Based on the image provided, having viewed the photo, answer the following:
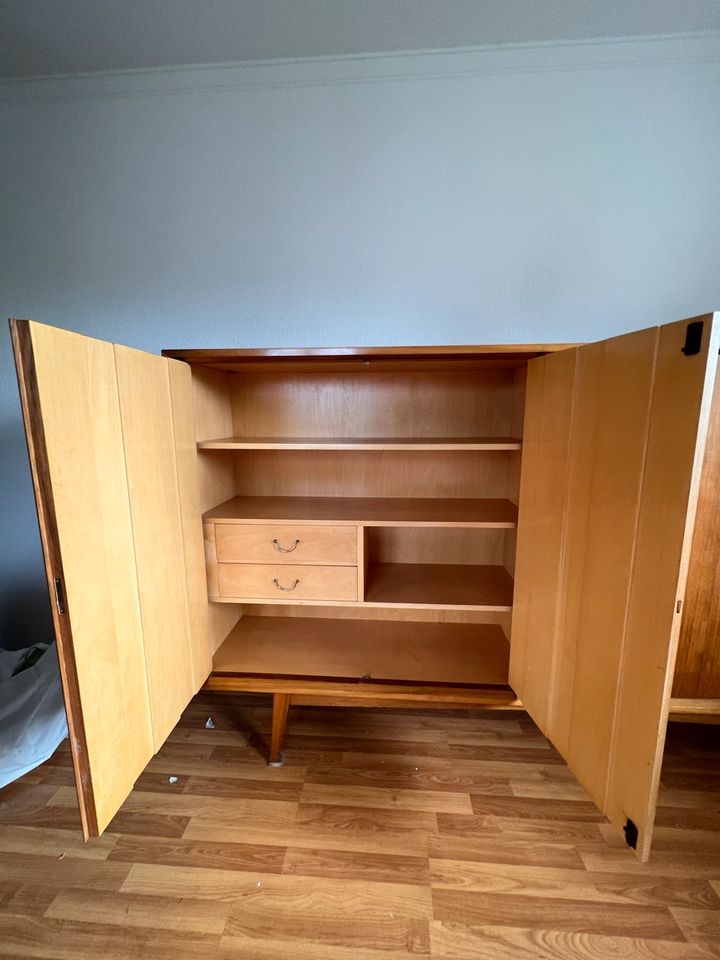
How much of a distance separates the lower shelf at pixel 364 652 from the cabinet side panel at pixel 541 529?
0.71 ft

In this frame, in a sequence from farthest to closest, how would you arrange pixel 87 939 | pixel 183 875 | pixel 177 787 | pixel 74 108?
pixel 74 108 → pixel 177 787 → pixel 183 875 → pixel 87 939

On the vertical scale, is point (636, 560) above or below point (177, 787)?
above

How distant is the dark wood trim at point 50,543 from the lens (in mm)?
622

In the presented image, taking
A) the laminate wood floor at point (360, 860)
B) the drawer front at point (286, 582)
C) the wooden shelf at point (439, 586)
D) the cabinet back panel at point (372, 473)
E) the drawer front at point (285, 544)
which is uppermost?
the cabinet back panel at point (372, 473)

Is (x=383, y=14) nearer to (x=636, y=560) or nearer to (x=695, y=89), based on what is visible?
(x=695, y=89)

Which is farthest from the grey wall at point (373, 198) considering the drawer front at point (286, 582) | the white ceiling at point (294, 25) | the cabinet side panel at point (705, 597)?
the drawer front at point (286, 582)

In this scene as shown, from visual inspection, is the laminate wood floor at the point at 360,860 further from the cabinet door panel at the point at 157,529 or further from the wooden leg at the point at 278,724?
the cabinet door panel at the point at 157,529

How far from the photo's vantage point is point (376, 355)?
110 centimetres

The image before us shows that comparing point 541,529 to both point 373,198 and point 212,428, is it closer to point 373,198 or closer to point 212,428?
point 212,428

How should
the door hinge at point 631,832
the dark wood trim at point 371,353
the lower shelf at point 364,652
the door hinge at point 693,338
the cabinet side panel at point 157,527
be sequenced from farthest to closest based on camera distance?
the lower shelf at point 364,652 < the dark wood trim at point 371,353 < the cabinet side panel at point 157,527 < the door hinge at point 631,832 < the door hinge at point 693,338

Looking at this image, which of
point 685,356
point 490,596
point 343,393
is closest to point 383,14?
point 343,393

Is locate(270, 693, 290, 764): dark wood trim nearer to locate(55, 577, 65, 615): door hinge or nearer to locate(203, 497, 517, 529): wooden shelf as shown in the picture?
locate(203, 497, 517, 529): wooden shelf

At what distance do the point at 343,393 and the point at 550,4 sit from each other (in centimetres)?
138

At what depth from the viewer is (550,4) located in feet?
4.03
